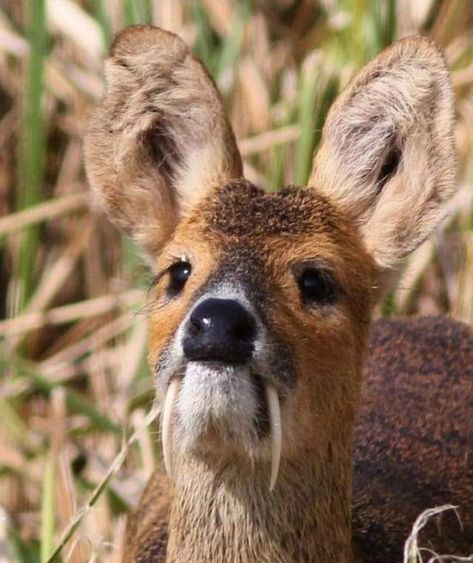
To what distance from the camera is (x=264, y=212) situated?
4.54m

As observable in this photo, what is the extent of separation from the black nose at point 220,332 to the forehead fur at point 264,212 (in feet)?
1.53

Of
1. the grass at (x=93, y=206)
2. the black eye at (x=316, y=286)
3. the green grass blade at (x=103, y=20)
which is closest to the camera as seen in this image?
the black eye at (x=316, y=286)

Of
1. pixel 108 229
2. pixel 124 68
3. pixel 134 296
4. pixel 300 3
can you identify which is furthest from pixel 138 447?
pixel 300 3

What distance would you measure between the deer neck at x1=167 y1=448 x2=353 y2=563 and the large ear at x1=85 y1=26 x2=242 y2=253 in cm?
83

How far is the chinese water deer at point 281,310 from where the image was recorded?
163 inches

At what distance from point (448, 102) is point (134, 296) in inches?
105

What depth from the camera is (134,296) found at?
23.7 feet

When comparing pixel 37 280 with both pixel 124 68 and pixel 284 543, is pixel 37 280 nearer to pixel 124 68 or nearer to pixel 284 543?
pixel 124 68

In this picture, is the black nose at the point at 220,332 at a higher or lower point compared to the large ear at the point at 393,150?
lower

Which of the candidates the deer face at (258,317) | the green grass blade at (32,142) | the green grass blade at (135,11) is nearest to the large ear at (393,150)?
the deer face at (258,317)

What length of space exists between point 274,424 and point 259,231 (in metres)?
0.57

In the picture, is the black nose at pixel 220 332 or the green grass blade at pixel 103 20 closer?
the black nose at pixel 220 332

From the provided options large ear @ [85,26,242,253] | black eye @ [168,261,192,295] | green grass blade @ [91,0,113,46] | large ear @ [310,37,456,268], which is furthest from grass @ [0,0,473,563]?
black eye @ [168,261,192,295]

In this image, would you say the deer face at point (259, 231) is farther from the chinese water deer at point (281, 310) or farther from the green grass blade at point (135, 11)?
the green grass blade at point (135, 11)
